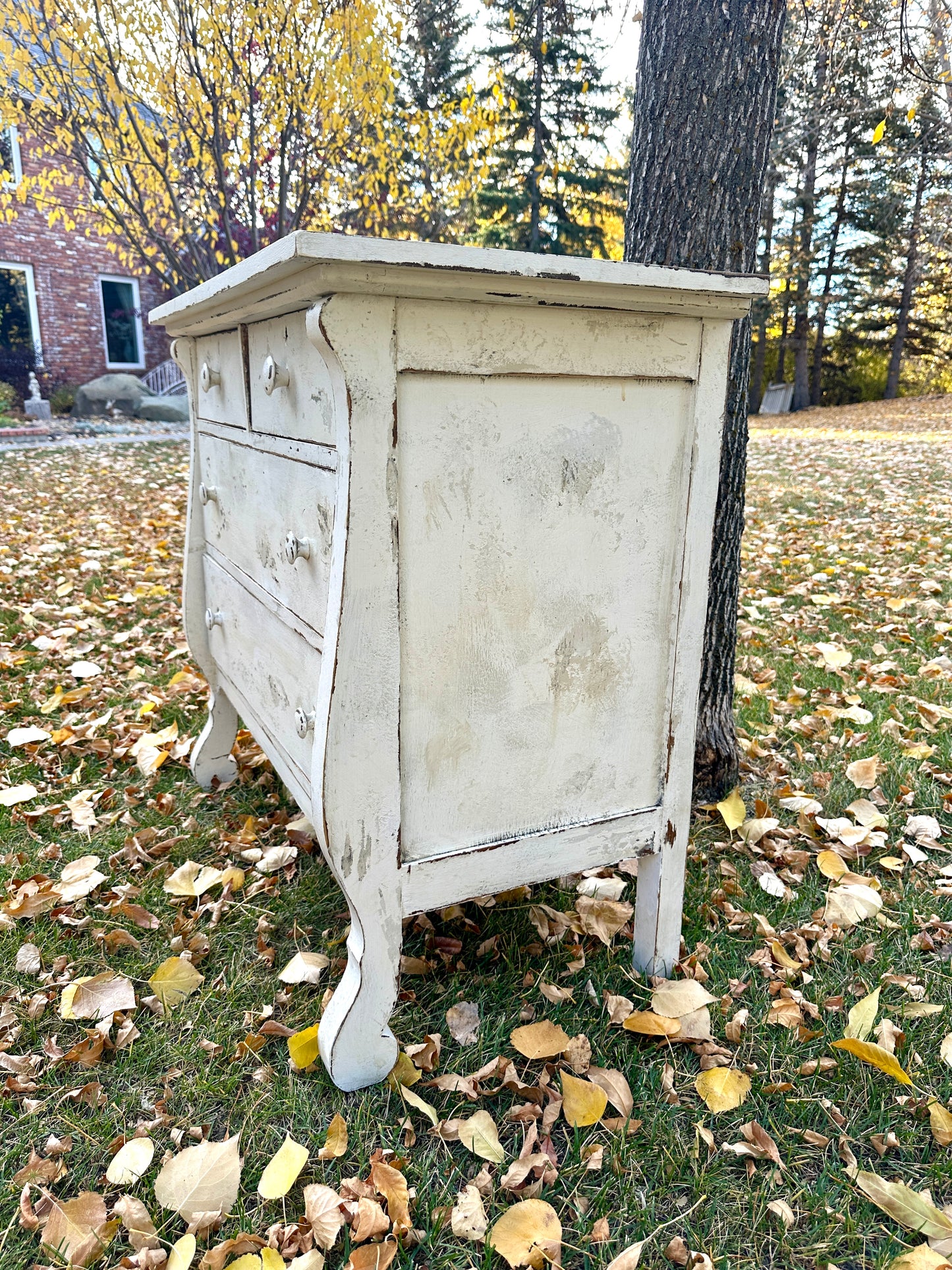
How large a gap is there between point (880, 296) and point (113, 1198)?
78.3 ft

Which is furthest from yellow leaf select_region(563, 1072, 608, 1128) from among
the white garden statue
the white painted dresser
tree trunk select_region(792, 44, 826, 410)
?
tree trunk select_region(792, 44, 826, 410)

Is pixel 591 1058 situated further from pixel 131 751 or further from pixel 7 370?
pixel 7 370

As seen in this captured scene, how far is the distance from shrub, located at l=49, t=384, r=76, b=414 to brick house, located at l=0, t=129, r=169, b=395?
296mm

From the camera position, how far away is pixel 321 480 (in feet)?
4.58

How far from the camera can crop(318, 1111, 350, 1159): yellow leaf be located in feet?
4.56

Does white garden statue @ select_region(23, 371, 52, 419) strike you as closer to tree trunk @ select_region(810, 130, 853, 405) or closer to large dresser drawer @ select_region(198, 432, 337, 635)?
large dresser drawer @ select_region(198, 432, 337, 635)

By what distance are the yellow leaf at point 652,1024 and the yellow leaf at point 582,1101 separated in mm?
177

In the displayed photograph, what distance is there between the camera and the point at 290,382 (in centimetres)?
146

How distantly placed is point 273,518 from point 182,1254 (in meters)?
1.29

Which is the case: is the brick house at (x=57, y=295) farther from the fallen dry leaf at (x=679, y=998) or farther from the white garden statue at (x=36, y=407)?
the fallen dry leaf at (x=679, y=998)

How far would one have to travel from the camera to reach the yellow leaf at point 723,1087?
1.48 meters

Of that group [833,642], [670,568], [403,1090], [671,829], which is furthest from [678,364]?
[833,642]

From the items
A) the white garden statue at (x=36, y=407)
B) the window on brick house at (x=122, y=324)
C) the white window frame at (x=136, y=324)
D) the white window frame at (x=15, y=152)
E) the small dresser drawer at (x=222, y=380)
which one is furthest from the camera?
the window on brick house at (x=122, y=324)

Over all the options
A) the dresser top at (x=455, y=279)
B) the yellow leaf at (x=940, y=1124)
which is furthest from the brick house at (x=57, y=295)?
the yellow leaf at (x=940, y=1124)
